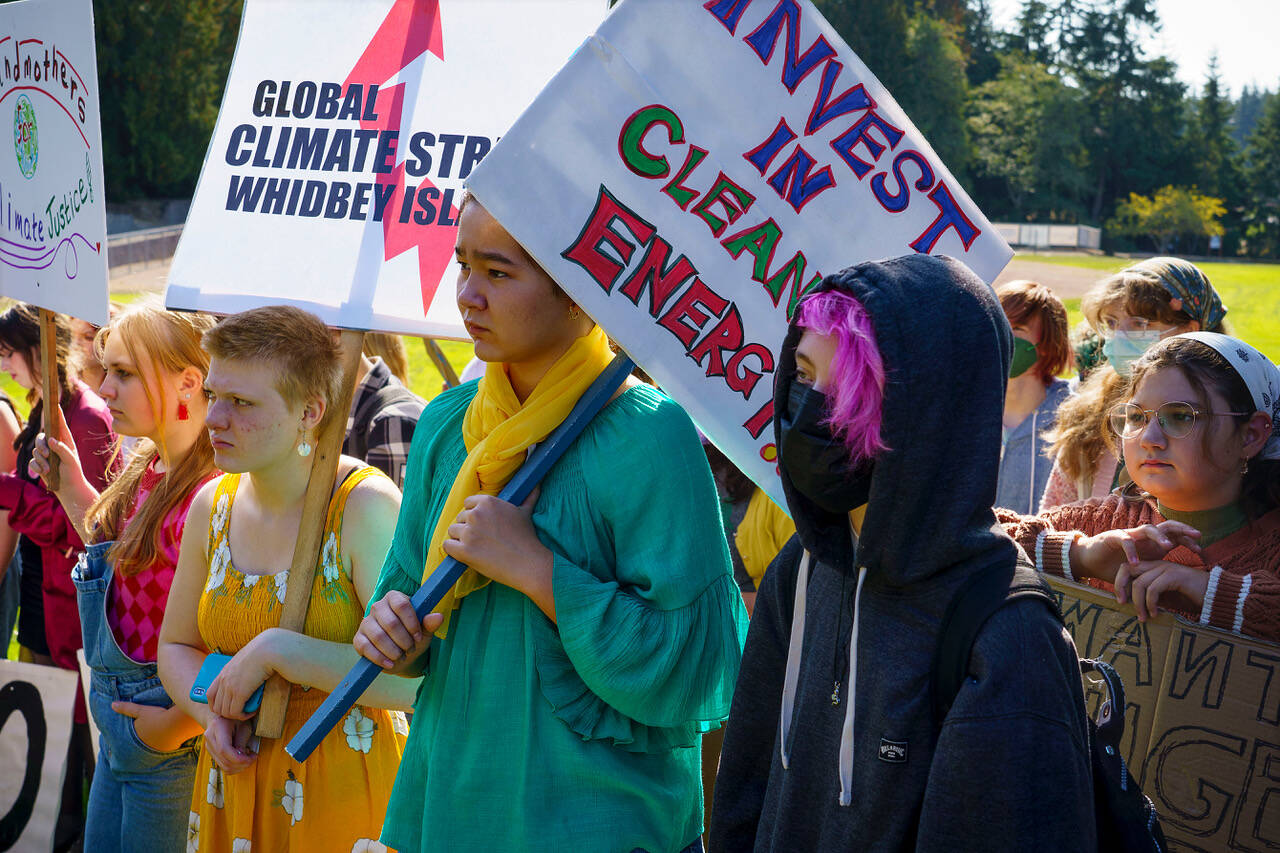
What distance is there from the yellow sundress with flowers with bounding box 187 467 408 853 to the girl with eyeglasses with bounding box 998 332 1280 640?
1528mm

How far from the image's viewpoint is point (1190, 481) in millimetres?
2363

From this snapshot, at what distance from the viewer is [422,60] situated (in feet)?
10.2

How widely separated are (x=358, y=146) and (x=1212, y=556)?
2278 mm

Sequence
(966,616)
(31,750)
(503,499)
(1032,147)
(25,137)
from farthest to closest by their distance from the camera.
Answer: (1032,147), (31,750), (25,137), (503,499), (966,616)

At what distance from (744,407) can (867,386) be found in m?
0.66

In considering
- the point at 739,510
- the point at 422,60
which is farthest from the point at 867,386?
the point at 739,510

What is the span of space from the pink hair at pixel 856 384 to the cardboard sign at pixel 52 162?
8.93 feet

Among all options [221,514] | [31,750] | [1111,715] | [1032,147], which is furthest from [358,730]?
[1032,147]

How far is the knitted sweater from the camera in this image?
6.88ft

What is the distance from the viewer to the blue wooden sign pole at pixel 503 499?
2.15m

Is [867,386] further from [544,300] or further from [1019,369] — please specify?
[1019,369]

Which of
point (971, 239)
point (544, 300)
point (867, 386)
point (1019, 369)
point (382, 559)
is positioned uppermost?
point (1019, 369)

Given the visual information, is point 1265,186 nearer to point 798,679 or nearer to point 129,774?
point 129,774

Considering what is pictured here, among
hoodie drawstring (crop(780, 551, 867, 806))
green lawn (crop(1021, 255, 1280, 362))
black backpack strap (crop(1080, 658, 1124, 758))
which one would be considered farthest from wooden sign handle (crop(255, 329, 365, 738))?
green lawn (crop(1021, 255, 1280, 362))
